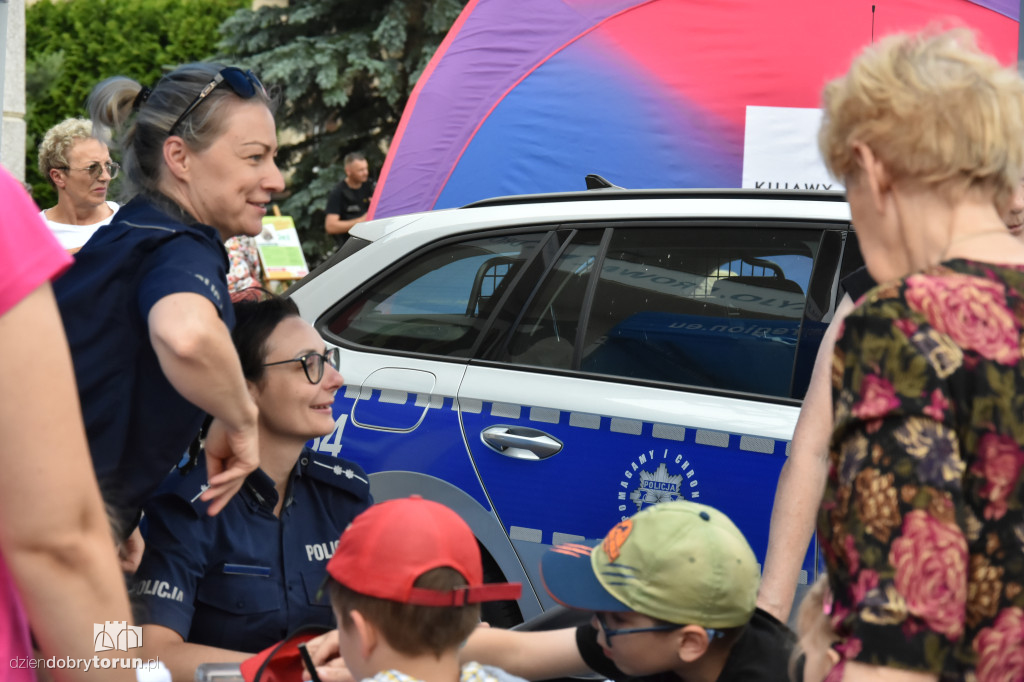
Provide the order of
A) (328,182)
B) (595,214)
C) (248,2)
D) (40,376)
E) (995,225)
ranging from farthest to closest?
(248,2) → (328,182) → (595,214) → (995,225) → (40,376)

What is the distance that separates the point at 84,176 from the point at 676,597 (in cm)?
444

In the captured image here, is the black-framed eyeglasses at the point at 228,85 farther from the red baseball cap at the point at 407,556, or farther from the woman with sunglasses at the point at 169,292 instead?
the red baseball cap at the point at 407,556

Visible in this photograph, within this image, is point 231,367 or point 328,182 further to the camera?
point 328,182

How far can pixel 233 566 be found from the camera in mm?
2398

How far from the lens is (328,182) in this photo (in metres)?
13.8

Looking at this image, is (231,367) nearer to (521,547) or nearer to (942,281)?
(942,281)

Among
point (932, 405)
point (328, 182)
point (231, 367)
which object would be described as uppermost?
point (932, 405)

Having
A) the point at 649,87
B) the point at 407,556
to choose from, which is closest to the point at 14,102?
the point at 649,87

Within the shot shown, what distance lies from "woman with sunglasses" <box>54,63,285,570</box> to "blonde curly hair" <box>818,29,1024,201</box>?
1.17 meters

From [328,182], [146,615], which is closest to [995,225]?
[146,615]

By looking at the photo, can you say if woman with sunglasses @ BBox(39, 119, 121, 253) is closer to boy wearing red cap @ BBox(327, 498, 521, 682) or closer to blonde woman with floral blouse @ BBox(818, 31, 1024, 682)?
boy wearing red cap @ BBox(327, 498, 521, 682)

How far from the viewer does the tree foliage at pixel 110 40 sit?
52.2 ft

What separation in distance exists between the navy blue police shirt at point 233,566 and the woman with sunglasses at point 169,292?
0.36 feet

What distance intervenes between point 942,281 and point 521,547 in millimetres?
2215
